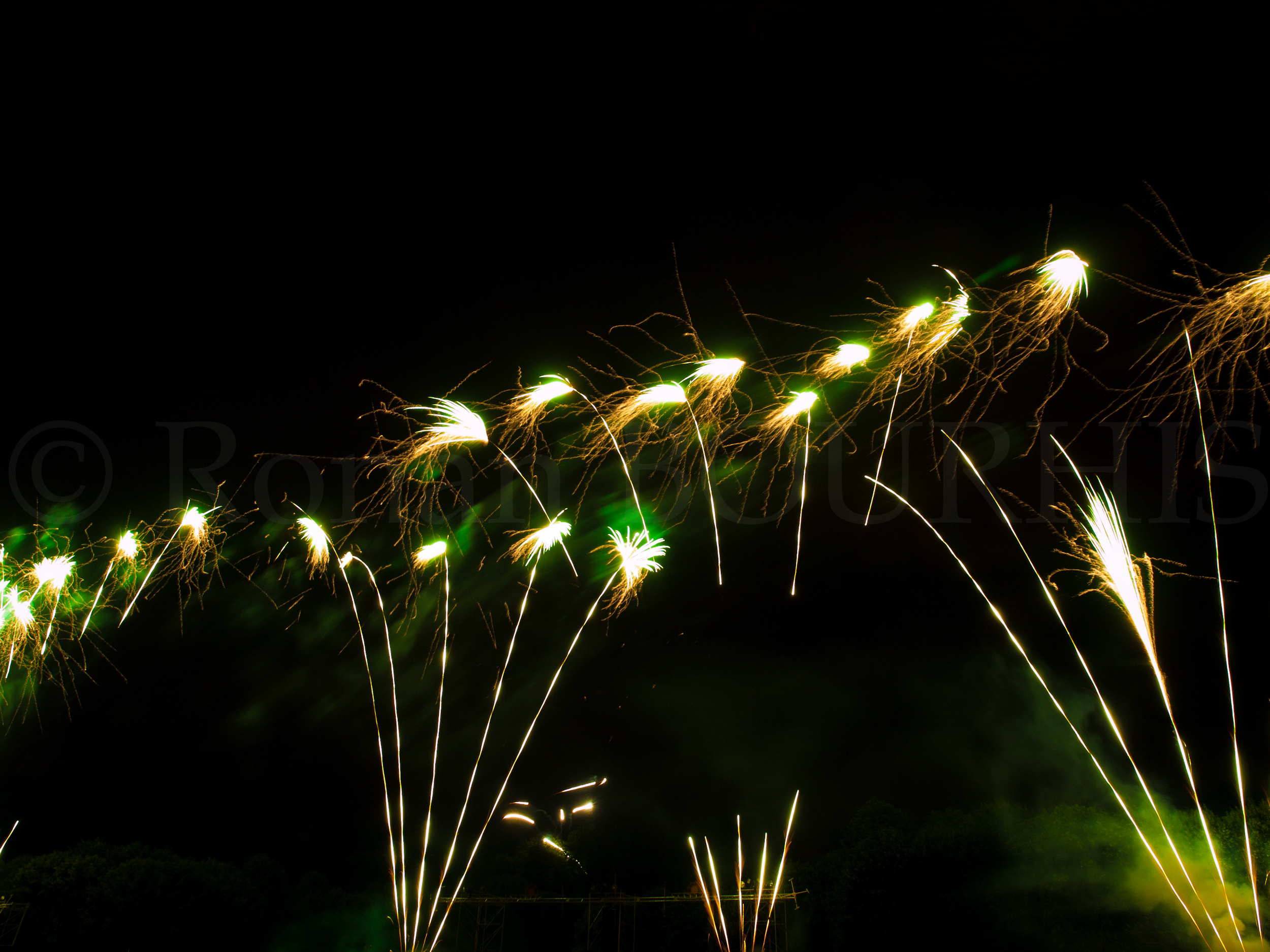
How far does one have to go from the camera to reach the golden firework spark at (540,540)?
929cm

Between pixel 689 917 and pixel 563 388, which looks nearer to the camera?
pixel 563 388

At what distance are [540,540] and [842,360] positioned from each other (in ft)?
15.3

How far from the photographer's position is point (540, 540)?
9.47 m

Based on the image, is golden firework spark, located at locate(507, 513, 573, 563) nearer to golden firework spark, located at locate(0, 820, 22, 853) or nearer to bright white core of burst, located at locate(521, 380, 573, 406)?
bright white core of burst, located at locate(521, 380, 573, 406)

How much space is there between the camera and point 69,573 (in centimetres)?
1176

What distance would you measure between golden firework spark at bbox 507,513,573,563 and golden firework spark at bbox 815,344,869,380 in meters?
3.98

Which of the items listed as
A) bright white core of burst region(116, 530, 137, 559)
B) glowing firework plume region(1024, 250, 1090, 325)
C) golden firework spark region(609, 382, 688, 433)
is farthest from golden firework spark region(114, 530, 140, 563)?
glowing firework plume region(1024, 250, 1090, 325)

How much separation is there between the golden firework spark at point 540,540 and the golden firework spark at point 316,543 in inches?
113

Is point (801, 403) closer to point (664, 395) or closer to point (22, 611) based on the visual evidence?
point (664, 395)

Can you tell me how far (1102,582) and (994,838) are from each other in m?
25.0

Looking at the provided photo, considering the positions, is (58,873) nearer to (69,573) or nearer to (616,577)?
(69,573)

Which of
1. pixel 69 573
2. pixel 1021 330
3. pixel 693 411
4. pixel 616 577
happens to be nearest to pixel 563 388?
pixel 693 411

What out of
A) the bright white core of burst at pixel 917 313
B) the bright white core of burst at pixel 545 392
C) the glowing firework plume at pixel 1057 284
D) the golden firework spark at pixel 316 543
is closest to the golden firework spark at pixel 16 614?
the golden firework spark at pixel 316 543

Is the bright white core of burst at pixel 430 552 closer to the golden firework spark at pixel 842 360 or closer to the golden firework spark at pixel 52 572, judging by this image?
the golden firework spark at pixel 842 360
